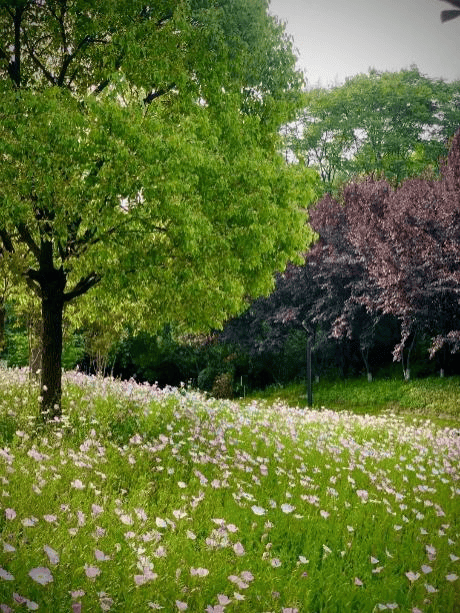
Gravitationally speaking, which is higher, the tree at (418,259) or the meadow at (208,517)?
the tree at (418,259)

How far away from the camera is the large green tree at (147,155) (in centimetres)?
693

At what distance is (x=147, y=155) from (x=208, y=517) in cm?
415

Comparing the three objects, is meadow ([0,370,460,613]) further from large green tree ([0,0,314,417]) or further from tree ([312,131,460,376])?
tree ([312,131,460,376])

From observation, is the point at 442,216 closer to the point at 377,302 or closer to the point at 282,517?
the point at 377,302

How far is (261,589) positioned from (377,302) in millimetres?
20588

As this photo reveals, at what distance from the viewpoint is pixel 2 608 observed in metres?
2.86

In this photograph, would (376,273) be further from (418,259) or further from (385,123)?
(385,123)

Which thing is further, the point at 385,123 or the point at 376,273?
the point at 385,123

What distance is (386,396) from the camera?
79.3 feet

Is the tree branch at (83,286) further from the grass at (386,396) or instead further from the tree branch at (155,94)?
the grass at (386,396)

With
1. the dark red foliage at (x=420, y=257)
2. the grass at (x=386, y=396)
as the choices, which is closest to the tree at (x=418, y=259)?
the dark red foliage at (x=420, y=257)

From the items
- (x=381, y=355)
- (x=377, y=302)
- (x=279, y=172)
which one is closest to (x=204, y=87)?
(x=279, y=172)

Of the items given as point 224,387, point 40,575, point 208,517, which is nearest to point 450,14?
point 40,575

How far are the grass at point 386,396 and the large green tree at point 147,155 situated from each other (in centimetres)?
1470
